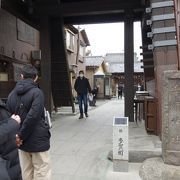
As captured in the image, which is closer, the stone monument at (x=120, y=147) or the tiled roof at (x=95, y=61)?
the stone monument at (x=120, y=147)

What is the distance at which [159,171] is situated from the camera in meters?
5.88

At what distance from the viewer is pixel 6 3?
37.2 feet

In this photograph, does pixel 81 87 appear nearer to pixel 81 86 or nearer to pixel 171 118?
pixel 81 86

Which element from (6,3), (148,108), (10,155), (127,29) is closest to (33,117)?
(10,155)

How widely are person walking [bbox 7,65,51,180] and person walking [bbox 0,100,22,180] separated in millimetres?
1392

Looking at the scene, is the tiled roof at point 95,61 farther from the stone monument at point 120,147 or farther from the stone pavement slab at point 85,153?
the stone monument at point 120,147

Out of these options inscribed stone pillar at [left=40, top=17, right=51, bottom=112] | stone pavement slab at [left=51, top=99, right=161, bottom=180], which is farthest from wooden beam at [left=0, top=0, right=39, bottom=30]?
stone pavement slab at [left=51, top=99, right=161, bottom=180]

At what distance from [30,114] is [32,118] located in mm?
56

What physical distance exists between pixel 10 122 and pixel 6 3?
8.94 meters

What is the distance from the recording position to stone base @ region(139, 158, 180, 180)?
575cm

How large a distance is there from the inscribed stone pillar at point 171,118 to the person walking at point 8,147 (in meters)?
3.35

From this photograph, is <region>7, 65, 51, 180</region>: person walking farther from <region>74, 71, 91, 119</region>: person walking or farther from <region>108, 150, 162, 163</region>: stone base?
<region>74, 71, 91, 119</region>: person walking

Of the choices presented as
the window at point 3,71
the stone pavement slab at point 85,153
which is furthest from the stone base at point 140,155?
the window at point 3,71

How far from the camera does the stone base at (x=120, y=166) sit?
6453mm
